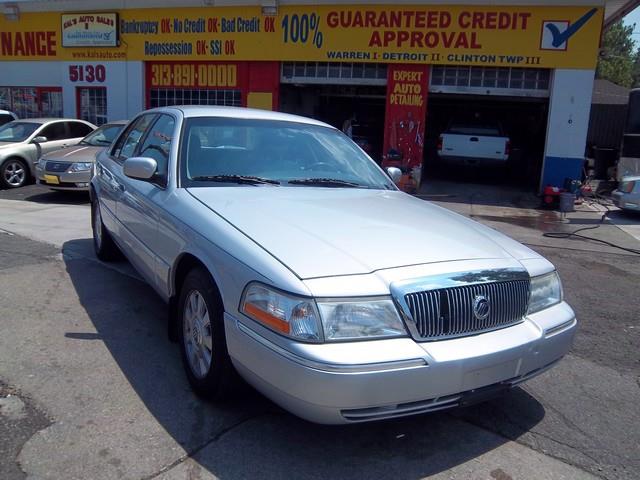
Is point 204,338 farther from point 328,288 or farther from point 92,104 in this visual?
point 92,104

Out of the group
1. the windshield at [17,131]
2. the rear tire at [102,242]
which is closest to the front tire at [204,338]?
the rear tire at [102,242]

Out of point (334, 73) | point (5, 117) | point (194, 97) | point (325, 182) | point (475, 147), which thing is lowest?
point (325, 182)

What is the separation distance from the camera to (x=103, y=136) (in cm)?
1181

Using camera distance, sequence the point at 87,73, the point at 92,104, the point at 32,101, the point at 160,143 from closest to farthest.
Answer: the point at 160,143, the point at 87,73, the point at 92,104, the point at 32,101

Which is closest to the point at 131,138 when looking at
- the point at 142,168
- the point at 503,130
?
the point at 142,168

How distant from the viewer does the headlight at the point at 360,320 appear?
2559 millimetres

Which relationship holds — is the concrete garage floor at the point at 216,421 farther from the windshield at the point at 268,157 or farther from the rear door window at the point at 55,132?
the rear door window at the point at 55,132

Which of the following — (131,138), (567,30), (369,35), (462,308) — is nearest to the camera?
(462,308)

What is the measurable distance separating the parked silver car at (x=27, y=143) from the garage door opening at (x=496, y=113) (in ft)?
29.8

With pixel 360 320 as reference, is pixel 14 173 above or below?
below

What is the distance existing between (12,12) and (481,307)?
2074 cm

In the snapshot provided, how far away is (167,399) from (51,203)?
8.41 m

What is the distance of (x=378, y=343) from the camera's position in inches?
101

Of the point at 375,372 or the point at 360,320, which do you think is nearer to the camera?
Answer: the point at 375,372
